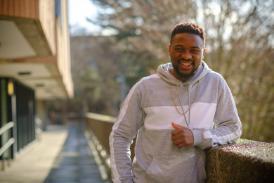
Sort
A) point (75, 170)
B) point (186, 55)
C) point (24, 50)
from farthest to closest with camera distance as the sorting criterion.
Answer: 1. point (75, 170)
2. point (24, 50)
3. point (186, 55)

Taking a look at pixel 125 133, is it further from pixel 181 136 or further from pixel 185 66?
pixel 185 66

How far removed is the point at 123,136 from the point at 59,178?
8.11 meters

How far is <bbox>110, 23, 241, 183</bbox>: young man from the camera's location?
2861 millimetres

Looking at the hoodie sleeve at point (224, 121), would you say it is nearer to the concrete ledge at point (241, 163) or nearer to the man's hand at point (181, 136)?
Answer: the concrete ledge at point (241, 163)

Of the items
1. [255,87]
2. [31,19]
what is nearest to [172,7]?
[255,87]

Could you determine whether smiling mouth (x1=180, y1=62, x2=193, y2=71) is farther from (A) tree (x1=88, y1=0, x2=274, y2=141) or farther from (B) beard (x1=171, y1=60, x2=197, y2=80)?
(A) tree (x1=88, y1=0, x2=274, y2=141)

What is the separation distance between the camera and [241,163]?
8.96 feet

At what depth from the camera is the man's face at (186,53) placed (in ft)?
9.49

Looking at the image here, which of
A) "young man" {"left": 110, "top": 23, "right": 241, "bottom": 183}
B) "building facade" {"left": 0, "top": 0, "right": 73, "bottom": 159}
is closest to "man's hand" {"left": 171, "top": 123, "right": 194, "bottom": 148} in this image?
"young man" {"left": 110, "top": 23, "right": 241, "bottom": 183}

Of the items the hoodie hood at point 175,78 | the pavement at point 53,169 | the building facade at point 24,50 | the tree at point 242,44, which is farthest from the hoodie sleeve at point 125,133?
the tree at point 242,44

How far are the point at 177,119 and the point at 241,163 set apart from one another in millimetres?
437

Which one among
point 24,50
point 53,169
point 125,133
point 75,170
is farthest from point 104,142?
point 125,133

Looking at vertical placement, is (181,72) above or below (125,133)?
above

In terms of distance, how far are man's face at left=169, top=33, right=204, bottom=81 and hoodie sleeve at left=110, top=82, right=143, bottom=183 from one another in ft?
0.89
